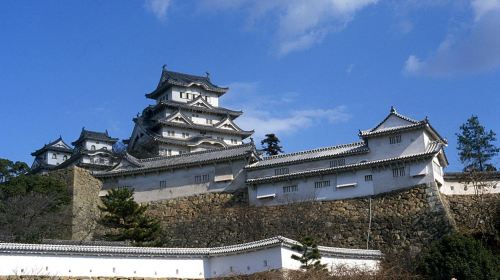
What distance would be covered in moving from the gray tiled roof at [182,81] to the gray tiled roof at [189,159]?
1538cm

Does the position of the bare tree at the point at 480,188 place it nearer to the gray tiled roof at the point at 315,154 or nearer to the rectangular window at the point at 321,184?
the gray tiled roof at the point at 315,154

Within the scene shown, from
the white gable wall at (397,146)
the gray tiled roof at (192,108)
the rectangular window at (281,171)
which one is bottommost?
the rectangular window at (281,171)

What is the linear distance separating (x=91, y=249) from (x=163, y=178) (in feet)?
39.6

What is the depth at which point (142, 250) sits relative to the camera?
73.2 feet

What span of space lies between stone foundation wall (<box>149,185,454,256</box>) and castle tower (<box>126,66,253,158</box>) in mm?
13476

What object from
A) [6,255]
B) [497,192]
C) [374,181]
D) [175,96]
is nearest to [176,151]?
[175,96]

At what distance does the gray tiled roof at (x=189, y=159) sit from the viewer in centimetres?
3259

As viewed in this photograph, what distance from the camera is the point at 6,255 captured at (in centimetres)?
2033

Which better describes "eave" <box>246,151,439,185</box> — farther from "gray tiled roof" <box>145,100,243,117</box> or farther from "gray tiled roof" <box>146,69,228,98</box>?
"gray tiled roof" <box>146,69,228,98</box>

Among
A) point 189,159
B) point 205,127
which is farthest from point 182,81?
point 189,159

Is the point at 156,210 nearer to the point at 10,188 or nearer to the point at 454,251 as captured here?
the point at 10,188

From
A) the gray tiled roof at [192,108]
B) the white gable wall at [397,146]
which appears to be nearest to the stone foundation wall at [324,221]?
the white gable wall at [397,146]

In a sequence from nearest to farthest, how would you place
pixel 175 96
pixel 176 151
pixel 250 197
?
pixel 250 197
pixel 176 151
pixel 175 96

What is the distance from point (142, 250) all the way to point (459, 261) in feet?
32.7
